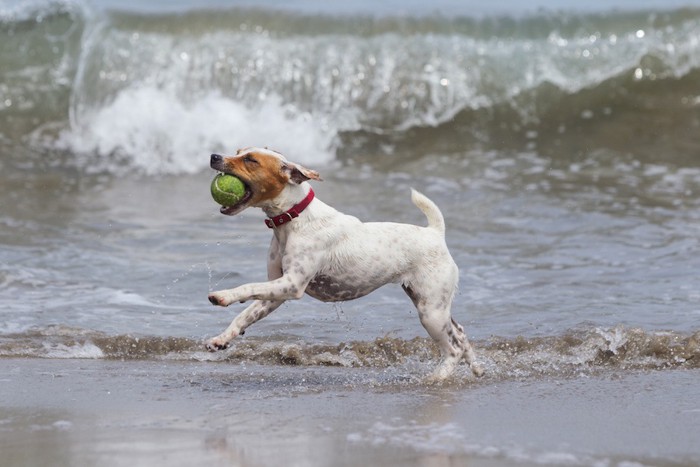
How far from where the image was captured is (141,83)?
13617 millimetres

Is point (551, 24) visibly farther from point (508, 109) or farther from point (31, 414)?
point (31, 414)

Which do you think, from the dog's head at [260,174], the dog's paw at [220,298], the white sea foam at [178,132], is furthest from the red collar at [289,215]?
the white sea foam at [178,132]

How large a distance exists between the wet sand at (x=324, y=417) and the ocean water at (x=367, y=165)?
40 centimetres

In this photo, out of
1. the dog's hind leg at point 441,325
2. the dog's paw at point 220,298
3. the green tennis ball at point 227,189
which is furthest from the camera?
the dog's hind leg at point 441,325

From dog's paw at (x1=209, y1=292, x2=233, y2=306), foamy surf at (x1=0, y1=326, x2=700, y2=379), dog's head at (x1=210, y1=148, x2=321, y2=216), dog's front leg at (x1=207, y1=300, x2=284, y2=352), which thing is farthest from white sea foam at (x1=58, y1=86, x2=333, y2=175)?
dog's paw at (x1=209, y1=292, x2=233, y2=306)

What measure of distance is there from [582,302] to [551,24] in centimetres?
791

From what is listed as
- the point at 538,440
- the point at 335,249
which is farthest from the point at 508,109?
the point at 538,440

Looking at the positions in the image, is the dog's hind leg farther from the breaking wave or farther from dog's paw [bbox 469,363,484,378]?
the breaking wave

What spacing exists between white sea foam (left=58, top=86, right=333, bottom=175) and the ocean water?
0.03 meters

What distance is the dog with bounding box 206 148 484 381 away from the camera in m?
5.38

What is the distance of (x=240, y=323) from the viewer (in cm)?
554

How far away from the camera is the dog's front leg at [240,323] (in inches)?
213

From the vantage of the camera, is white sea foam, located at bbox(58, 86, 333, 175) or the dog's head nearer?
the dog's head

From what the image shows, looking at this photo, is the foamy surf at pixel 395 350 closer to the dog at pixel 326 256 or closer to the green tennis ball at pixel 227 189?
the dog at pixel 326 256
